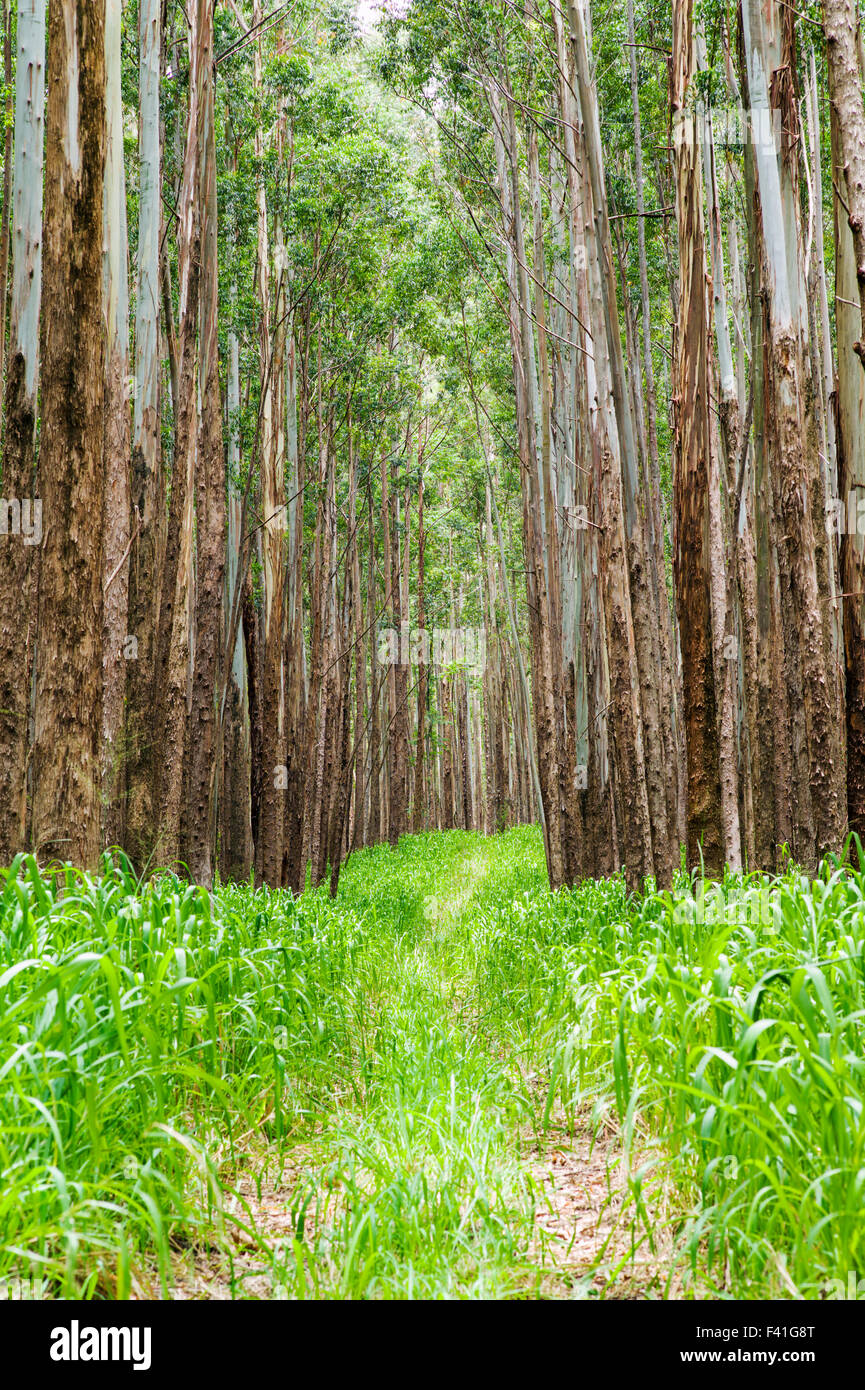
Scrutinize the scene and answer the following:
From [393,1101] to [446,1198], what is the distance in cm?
Answer: 101

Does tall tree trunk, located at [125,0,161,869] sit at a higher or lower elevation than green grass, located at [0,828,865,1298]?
higher

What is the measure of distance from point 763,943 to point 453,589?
2548 centimetres

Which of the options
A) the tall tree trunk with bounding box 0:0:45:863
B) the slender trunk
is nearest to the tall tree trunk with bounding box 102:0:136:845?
the slender trunk

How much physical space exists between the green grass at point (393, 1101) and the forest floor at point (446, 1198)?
1cm

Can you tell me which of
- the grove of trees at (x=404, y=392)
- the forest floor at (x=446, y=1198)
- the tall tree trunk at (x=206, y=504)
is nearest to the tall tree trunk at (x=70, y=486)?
the grove of trees at (x=404, y=392)

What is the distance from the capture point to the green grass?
79.8 inches

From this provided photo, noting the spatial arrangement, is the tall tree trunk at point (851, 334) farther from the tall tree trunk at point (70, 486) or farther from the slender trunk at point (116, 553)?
the slender trunk at point (116, 553)

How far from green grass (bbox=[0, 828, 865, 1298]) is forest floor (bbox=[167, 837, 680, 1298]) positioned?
15 millimetres

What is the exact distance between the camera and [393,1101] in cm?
350

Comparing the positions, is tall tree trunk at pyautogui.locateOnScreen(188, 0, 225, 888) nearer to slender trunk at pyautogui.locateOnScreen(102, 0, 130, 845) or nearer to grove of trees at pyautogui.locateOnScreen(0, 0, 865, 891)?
grove of trees at pyautogui.locateOnScreen(0, 0, 865, 891)

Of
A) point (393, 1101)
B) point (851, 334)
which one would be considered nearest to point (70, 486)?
point (393, 1101)

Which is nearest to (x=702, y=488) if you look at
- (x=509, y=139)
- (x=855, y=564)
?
(x=855, y=564)

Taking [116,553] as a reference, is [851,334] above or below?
above

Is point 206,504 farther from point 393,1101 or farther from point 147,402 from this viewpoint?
point 393,1101
